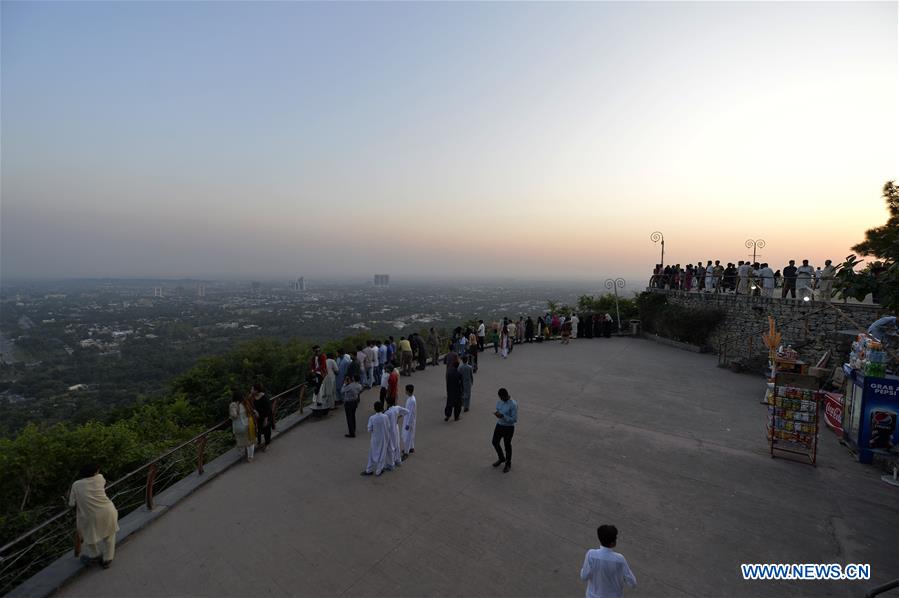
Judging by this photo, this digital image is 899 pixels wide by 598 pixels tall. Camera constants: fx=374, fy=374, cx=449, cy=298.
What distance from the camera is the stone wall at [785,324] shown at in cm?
1155

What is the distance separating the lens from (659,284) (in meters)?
20.8

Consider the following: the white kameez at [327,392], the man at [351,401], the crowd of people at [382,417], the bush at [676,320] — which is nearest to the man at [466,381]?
the crowd of people at [382,417]

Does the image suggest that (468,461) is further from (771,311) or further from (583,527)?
(771,311)

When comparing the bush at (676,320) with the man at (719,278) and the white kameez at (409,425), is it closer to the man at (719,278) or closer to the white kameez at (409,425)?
the man at (719,278)

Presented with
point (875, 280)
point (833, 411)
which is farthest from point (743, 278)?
point (875, 280)

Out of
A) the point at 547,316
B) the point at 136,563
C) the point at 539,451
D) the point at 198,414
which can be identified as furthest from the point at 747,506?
the point at 198,414

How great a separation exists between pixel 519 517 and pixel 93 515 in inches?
207

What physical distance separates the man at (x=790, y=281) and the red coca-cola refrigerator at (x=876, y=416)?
351 inches

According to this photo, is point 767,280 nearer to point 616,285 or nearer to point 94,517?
point 616,285

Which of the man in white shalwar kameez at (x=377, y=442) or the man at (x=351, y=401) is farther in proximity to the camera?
the man at (x=351, y=401)

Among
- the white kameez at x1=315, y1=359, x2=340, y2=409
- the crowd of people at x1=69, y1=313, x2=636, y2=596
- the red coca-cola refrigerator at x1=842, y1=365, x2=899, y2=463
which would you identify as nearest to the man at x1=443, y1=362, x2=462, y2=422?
the crowd of people at x1=69, y1=313, x2=636, y2=596

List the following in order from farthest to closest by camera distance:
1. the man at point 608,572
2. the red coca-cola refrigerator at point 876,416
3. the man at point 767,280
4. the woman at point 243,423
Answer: the man at point 767,280 → the woman at point 243,423 → the red coca-cola refrigerator at point 876,416 → the man at point 608,572

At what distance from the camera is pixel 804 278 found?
13.2 m

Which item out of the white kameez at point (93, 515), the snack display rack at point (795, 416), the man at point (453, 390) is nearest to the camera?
the white kameez at point (93, 515)
